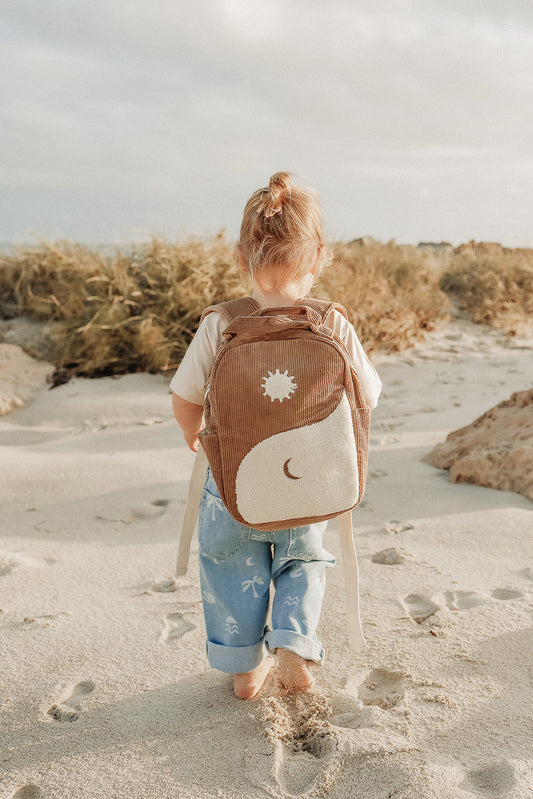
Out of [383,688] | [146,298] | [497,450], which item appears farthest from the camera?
[146,298]

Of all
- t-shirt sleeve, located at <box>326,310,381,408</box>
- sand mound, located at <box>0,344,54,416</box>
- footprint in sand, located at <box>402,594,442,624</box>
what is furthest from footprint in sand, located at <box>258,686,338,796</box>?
sand mound, located at <box>0,344,54,416</box>

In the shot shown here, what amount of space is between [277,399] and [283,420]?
0.06m

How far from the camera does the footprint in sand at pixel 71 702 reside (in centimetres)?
192

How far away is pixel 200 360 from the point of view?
6.30ft

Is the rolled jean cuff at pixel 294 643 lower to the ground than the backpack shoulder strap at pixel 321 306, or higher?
lower

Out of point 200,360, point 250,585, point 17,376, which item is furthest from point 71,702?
point 17,376

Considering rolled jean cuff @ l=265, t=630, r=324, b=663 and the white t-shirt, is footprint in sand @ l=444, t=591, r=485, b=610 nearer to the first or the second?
rolled jean cuff @ l=265, t=630, r=324, b=663

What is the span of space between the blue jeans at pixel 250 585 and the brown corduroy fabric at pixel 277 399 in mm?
201

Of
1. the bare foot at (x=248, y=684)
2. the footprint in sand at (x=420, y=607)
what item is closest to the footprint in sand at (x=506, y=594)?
the footprint in sand at (x=420, y=607)

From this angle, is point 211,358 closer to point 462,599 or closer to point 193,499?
point 193,499

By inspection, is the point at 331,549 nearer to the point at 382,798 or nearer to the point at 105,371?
the point at 382,798

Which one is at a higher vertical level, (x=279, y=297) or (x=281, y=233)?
(x=281, y=233)

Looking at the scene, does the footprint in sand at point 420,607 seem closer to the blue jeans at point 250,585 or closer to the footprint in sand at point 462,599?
the footprint in sand at point 462,599

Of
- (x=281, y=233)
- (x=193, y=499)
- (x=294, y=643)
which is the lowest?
(x=294, y=643)
